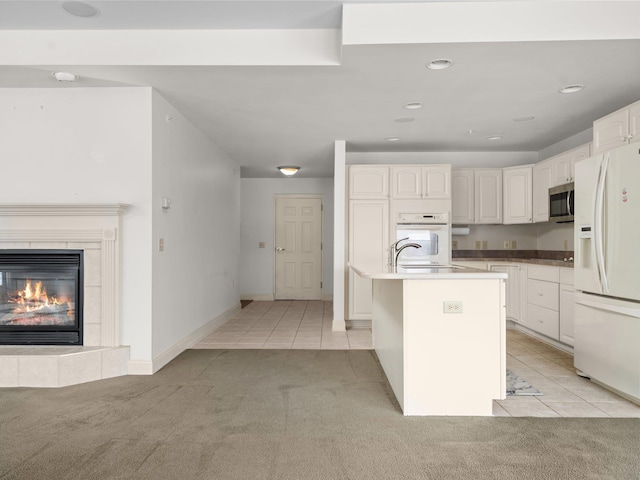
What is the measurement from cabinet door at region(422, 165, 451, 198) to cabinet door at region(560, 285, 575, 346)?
1.85m

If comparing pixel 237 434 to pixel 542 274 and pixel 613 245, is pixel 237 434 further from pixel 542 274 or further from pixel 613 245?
pixel 542 274

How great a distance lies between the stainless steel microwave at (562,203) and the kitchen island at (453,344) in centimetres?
250

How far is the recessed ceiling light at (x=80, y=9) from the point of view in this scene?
268cm

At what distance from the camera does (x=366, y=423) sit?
8.43ft

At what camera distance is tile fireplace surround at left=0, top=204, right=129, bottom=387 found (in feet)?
11.2

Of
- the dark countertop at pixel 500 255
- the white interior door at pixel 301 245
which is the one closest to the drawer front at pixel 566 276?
the dark countertop at pixel 500 255

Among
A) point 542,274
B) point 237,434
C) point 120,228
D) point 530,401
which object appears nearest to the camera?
point 237,434

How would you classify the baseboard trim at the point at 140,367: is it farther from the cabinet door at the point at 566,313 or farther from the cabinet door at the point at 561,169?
the cabinet door at the point at 561,169

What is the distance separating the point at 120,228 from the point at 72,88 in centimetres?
126

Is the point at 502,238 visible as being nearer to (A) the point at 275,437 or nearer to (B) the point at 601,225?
(B) the point at 601,225

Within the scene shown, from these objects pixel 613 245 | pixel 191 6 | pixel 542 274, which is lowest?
pixel 542 274

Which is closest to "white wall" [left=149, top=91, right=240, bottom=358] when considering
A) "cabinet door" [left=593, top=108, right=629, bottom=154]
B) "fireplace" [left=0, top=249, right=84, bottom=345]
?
"fireplace" [left=0, top=249, right=84, bottom=345]

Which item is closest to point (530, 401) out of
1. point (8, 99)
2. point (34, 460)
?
point (34, 460)

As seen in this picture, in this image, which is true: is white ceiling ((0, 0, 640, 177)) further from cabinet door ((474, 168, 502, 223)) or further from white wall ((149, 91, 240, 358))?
cabinet door ((474, 168, 502, 223))
